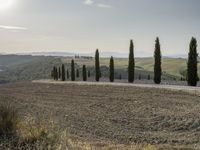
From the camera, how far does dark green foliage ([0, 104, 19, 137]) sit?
11742mm

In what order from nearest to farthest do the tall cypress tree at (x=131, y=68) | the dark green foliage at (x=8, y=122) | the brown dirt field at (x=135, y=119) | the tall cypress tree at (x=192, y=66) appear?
the dark green foliage at (x=8, y=122)
the brown dirt field at (x=135, y=119)
the tall cypress tree at (x=192, y=66)
the tall cypress tree at (x=131, y=68)

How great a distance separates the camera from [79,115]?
83.6ft

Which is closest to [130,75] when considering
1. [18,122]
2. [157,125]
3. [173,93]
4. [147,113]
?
[173,93]

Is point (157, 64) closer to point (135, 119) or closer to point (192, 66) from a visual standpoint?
point (192, 66)

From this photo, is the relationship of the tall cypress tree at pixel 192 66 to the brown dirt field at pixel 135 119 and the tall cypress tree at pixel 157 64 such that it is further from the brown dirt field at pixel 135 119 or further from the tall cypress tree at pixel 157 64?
the brown dirt field at pixel 135 119

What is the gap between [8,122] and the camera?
1190 centimetres

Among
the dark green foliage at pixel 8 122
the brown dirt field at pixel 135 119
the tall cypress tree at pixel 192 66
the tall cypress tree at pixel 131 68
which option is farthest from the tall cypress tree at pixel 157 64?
the dark green foliage at pixel 8 122

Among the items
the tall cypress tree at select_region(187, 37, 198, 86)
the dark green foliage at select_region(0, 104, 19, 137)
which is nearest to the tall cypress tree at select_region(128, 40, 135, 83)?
the tall cypress tree at select_region(187, 37, 198, 86)

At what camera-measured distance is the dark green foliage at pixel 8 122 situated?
11742 millimetres

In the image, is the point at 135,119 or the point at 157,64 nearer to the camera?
the point at 135,119

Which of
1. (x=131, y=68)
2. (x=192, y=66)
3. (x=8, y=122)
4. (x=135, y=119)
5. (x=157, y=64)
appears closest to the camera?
(x=8, y=122)

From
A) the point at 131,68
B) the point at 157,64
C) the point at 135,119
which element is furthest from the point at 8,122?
the point at 131,68

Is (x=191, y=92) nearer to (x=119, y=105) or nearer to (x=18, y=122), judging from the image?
(x=119, y=105)

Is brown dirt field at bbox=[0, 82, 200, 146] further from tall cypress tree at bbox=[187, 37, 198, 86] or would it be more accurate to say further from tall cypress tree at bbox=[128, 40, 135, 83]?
tall cypress tree at bbox=[128, 40, 135, 83]
